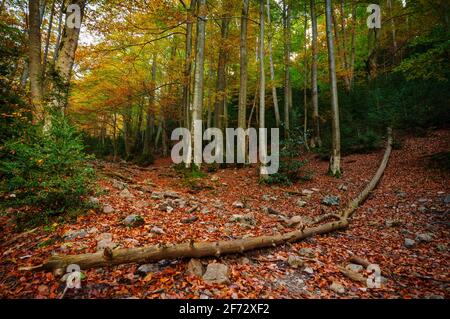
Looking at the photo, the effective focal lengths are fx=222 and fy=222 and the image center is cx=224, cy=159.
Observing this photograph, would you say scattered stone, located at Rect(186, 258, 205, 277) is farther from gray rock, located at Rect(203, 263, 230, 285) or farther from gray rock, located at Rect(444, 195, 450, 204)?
gray rock, located at Rect(444, 195, 450, 204)

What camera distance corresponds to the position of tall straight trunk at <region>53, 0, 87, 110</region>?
229 inches

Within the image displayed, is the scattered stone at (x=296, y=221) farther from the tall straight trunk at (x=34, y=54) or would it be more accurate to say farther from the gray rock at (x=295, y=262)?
the tall straight trunk at (x=34, y=54)

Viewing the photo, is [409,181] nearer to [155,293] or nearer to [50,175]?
[155,293]

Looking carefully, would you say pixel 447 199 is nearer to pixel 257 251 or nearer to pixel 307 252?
pixel 307 252

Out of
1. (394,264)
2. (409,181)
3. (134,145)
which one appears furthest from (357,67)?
(134,145)

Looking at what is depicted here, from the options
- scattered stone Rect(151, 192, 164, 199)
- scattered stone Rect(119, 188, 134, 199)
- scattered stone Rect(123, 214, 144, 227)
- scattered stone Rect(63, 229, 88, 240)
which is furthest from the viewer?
scattered stone Rect(151, 192, 164, 199)

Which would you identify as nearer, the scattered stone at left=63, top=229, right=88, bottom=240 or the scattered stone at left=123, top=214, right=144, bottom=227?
the scattered stone at left=63, top=229, right=88, bottom=240

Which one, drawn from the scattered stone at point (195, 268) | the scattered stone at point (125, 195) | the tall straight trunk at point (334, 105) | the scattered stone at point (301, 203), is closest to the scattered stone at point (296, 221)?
the scattered stone at point (301, 203)

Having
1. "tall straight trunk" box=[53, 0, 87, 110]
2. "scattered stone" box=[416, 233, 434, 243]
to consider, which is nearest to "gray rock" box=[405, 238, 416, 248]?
"scattered stone" box=[416, 233, 434, 243]

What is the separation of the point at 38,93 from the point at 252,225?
652 centimetres

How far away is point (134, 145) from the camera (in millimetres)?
26109

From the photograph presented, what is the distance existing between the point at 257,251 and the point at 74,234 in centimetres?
307

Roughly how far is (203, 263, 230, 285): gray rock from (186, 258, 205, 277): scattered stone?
3.4 inches

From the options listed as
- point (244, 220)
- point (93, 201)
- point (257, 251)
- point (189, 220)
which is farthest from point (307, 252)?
point (93, 201)
